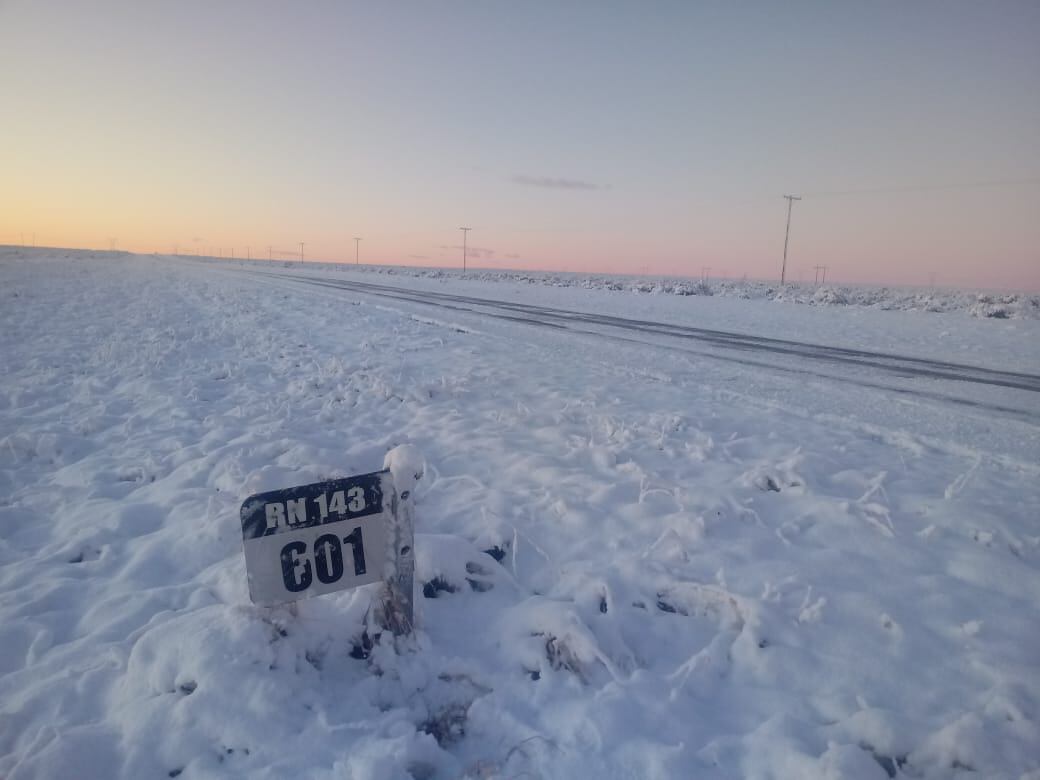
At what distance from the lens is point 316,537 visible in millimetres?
2631

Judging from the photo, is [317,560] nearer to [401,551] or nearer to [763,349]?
[401,551]

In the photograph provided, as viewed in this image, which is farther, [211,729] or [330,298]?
[330,298]

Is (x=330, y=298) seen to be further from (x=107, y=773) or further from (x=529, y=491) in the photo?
(x=107, y=773)

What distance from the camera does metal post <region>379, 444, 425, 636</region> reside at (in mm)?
2744

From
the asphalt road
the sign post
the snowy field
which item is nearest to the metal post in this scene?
the sign post

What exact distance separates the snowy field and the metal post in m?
0.14

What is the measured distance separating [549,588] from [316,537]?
1511 millimetres

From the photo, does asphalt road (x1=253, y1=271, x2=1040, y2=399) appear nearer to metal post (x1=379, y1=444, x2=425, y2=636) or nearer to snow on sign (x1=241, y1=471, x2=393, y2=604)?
metal post (x1=379, y1=444, x2=425, y2=636)

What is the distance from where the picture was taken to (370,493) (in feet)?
8.78

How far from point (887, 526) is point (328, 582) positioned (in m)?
3.77

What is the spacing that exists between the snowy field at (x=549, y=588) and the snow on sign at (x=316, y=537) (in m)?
0.38

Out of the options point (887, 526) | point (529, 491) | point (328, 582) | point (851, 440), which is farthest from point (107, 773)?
point (851, 440)

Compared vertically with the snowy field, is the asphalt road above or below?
above

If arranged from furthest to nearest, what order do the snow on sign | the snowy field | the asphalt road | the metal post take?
the asphalt road, the metal post, the snow on sign, the snowy field
